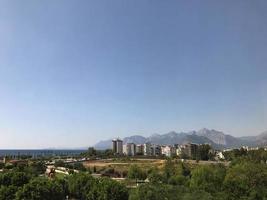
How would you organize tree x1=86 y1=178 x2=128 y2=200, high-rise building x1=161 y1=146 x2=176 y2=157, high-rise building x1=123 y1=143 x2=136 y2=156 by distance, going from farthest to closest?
high-rise building x1=123 y1=143 x2=136 y2=156, high-rise building x1=161 y1=146 x2=176 y2=157, tree x1=86 y1=178 x2=128 y2=200

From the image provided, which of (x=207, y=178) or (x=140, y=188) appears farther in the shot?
(x=207, y=178)

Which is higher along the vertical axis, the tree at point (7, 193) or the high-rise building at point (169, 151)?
the high-rise building at point (169, 151)

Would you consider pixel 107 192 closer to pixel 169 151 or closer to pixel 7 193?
pixel 7 193

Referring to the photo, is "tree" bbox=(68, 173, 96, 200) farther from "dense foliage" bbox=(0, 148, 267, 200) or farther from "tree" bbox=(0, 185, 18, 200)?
"tree" bbox=(0, 185, 18, 200)

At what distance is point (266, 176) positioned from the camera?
141ft

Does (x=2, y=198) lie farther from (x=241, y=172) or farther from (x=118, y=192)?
(x=241, y=172)

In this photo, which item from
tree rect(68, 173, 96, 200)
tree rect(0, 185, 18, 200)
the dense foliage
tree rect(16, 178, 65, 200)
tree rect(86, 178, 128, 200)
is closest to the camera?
the dense foliage

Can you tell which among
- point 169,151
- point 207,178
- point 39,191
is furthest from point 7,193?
point 169,151

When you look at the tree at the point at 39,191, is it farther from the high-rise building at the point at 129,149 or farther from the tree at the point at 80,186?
the high-rise building at the point at 129,149

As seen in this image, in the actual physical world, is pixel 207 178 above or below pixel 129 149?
below

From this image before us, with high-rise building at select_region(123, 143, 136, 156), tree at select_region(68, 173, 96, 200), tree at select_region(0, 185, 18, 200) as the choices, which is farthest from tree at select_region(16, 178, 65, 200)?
high-rise building at select_region(123, 143, 136, 156)

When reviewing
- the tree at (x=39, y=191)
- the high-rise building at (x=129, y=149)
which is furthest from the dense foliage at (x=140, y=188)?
the high-rise building at (x=129, y=149)

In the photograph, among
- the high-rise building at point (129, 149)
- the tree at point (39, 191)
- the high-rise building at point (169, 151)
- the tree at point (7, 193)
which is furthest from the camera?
the high-rise building at point (129, 149)

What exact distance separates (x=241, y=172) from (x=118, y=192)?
1911cm
